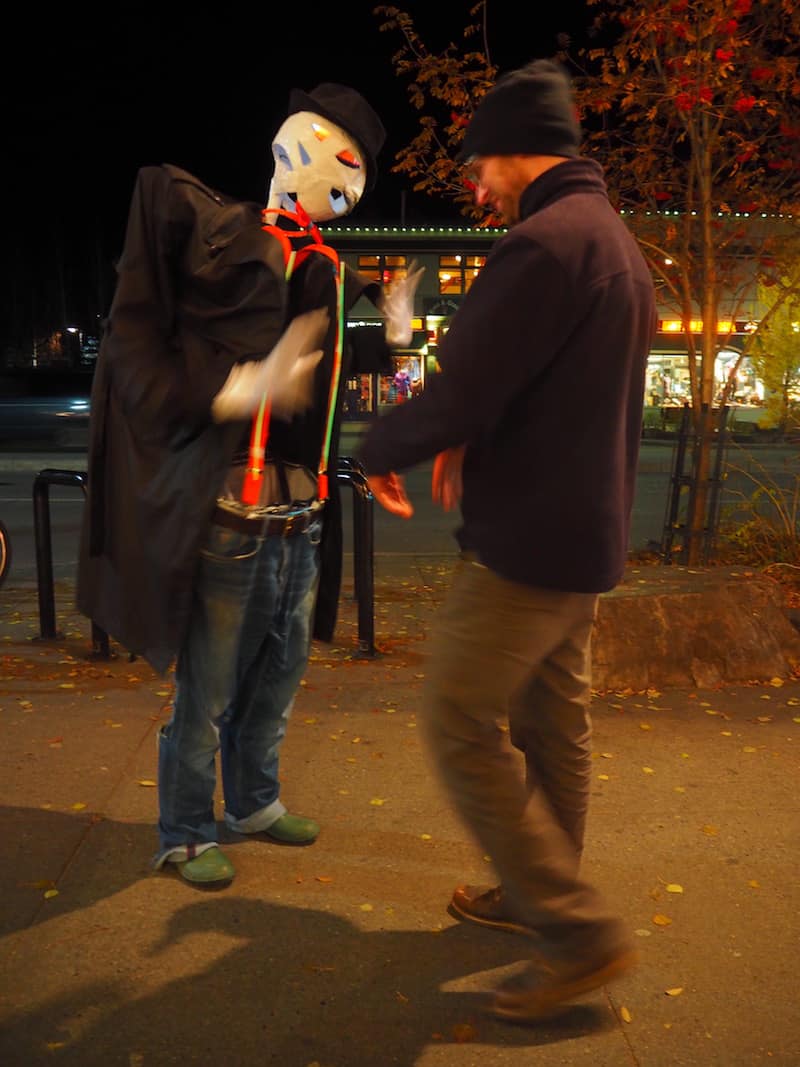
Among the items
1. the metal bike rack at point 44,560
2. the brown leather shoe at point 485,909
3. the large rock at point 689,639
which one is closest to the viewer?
the brown leather shoe at point 485,909

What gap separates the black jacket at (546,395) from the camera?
7.71 ft

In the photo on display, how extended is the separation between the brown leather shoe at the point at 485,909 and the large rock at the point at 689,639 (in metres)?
2.37

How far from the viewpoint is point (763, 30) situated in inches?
316

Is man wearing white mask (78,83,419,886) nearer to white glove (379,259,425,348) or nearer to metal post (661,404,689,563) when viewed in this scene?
white glove (379,259,425,348)

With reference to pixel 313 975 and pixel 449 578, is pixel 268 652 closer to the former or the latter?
pixel 313 975

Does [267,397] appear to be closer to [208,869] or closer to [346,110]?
[346,110]

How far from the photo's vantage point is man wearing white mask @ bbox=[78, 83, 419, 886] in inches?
118

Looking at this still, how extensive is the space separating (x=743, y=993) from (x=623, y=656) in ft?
8.91

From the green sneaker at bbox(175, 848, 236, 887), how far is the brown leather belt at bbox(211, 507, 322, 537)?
969 mm

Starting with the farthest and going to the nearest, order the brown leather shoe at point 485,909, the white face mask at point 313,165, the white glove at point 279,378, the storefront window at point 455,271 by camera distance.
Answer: the storefront window at point 455,271, the white face mask at point 313,165, the brown leather shoe at point 485,909, the white glove at point 279,378

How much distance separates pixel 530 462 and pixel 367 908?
1.46 metres

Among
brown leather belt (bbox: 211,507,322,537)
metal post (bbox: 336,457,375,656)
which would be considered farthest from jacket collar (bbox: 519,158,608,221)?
metal post (bbox: 336,457,375,656)

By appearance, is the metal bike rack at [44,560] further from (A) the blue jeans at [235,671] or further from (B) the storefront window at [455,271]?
(B) the storefront window at [455,271]

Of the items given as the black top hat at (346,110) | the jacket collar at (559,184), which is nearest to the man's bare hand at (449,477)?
the jacket collar at (559,184)
